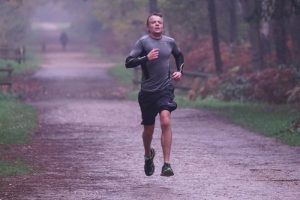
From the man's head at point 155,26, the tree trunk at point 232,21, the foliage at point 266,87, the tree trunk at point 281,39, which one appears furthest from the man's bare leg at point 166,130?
the tree trunk at point 232,21

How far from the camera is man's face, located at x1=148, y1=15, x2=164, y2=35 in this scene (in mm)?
11844

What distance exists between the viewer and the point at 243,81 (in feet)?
94.7

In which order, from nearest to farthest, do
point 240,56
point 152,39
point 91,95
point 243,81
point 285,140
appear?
1. point 152,39
2. point 285,140
3. point 243,81
4. point 91,95
5. point 240,56

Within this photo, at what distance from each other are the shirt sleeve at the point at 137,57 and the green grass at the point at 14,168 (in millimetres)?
2458

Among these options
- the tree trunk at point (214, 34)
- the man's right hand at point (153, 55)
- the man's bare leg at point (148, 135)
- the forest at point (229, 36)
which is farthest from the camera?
the tree trunk at point (214, 34)

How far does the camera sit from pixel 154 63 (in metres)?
11.8

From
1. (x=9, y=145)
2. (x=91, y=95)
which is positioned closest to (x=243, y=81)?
(x=91, y=95)

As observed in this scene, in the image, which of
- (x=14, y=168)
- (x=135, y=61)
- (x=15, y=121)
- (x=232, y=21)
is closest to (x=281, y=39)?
(x=15, y=121)

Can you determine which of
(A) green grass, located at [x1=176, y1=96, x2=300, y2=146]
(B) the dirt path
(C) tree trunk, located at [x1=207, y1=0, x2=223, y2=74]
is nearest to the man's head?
(B) the dirt path

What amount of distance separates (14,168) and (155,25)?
3.30 m

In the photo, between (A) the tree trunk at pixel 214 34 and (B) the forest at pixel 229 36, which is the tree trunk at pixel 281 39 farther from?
(A) the tree trunk at pixel 214 34

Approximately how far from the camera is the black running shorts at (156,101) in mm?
11977

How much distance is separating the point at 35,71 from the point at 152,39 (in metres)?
39.4

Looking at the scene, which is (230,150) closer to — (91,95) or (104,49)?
(91,95)
